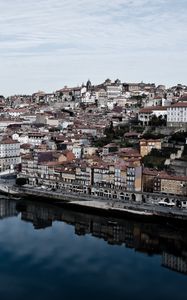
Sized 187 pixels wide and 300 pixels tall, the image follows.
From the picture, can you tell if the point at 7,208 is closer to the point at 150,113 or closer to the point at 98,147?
the point at 98,147

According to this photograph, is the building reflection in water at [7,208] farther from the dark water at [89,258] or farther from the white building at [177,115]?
the white building at [177,115]

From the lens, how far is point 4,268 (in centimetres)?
1127

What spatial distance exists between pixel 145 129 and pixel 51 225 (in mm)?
9749

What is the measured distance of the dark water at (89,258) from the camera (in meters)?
10.1

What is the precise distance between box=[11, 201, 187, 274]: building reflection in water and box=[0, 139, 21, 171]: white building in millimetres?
6422

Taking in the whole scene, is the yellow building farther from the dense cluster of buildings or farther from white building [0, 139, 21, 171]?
white building [0, 139, 21, 171]

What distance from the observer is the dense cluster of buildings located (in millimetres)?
17641

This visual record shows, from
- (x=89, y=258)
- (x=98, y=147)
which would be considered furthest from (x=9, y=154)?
(x=89, y=258)

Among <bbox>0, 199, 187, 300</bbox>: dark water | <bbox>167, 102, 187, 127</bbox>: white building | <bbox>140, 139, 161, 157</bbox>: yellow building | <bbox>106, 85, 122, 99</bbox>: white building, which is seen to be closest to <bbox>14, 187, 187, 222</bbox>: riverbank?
<bbox>0, 199, 187, 300</bbox>: dark water

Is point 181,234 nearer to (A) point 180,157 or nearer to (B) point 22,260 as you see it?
(B) point 22,260

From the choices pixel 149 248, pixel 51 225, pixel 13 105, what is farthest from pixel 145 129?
pixel 13 105

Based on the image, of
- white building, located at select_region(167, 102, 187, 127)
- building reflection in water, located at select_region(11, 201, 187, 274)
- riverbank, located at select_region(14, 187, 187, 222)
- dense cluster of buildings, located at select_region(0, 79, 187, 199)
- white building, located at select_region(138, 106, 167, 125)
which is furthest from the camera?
white building, located at select_region(138, 106, 167, 125)

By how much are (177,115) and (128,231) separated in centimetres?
978

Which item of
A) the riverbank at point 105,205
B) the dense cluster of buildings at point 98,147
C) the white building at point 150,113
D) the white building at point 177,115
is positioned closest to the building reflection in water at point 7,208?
the riverbank at point 105,205
